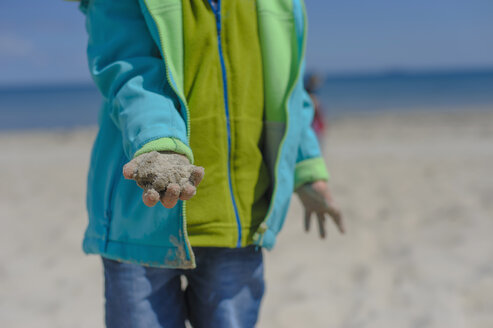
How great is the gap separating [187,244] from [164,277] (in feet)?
0.68

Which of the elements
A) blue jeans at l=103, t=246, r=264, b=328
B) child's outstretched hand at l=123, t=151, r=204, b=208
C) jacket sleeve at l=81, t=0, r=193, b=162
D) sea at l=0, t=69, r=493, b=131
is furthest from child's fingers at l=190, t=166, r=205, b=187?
sea at l=0, t=69, r=493, b=131

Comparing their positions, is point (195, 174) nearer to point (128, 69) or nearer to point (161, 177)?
point (161, 177)

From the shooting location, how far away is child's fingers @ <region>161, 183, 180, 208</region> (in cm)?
98

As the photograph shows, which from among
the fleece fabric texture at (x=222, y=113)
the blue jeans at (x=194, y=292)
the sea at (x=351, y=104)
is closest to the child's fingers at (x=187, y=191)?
the fleece fabric texture at (x=222, y=113)

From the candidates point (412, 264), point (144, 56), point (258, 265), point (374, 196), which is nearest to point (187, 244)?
point (258, 265)

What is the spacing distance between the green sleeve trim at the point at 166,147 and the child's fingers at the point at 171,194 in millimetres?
99

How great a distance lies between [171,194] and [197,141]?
350 mm

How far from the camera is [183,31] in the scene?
128 centimetres

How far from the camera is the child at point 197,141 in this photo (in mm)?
1220

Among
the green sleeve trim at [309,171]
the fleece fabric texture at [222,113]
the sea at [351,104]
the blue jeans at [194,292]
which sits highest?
the fleece fabric texture at [222,113]

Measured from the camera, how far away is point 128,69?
1205mm

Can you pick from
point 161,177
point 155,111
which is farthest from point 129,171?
point 155,111

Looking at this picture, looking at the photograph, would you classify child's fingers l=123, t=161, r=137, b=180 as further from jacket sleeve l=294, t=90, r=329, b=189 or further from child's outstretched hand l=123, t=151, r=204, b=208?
jacket sleeve l=294, t=90, r=329, b=189

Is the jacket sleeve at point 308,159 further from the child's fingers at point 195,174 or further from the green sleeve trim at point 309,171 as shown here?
the child's fingers at point 195,174
